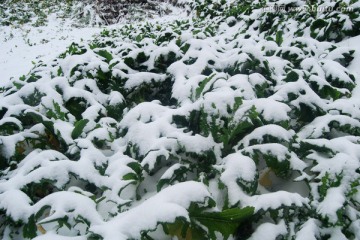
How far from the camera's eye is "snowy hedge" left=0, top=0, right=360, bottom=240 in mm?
1533

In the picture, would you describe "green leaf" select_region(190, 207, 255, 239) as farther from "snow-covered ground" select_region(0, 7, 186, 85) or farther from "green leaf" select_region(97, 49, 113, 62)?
"snow-covered ground" select_region(0, 7, 186, 85)

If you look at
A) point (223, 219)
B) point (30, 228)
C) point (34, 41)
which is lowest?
point (34, 41)

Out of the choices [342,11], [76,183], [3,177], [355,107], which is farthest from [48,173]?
[342,11]

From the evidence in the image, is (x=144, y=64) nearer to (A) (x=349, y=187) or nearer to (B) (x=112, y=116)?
(B) (x=112, y=116)

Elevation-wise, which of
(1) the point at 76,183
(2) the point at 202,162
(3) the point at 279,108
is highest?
(3) the point at 279,108

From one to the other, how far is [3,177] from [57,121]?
576 mm

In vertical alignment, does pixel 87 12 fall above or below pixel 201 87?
below

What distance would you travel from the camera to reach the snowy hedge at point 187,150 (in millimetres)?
1533

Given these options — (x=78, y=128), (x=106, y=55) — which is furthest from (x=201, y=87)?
(x=106, y=55)

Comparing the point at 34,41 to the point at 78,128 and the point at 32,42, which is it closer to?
the point at 32,42

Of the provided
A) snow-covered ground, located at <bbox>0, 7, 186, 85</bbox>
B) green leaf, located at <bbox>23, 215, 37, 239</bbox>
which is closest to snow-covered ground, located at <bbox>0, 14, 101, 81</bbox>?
snow-covered ground, located at <bbox>0, 7, 186, 85</bbox>

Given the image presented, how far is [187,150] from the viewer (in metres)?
1.96

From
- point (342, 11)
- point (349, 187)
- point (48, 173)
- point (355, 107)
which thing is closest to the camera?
point (349, 187)

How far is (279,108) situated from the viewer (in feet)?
6.90
